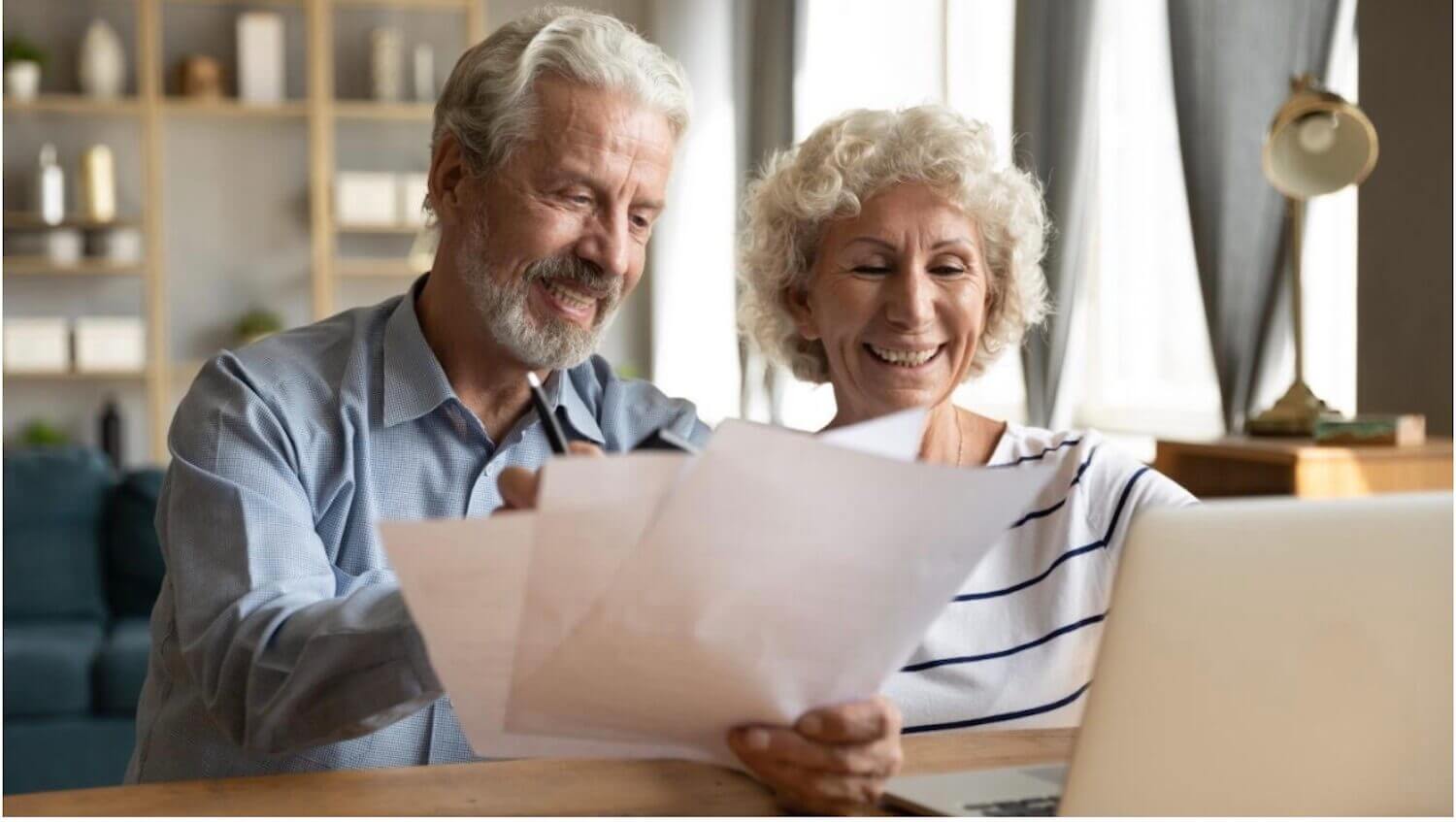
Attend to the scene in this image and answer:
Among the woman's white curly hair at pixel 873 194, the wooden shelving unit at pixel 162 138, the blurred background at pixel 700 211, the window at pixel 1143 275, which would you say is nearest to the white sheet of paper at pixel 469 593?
the woman's white curly hair at pixel 873 194

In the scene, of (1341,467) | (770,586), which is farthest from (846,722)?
(1341,467)

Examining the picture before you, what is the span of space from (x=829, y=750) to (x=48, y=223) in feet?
21.7

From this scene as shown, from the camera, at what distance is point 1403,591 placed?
2.75ft

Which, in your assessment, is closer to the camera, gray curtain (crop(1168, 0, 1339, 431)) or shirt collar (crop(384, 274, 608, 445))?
shirt collar (crop(384, 274, 608, 445))

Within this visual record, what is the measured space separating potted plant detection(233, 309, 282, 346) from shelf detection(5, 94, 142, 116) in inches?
41.7

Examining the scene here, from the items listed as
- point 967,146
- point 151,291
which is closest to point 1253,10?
point 967,146

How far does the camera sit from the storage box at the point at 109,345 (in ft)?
22.1

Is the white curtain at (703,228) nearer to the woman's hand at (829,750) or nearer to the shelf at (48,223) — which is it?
the shelf at (48,223)

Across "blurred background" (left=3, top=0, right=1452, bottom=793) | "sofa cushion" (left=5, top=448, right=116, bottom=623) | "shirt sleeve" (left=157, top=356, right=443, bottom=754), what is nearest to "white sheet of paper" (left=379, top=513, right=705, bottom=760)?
"shirt sleeve" (left=157, top=356, right=443, bottom=754)

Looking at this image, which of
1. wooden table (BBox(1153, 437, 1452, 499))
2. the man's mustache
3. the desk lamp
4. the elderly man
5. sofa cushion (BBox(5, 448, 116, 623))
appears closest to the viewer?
the elderly man

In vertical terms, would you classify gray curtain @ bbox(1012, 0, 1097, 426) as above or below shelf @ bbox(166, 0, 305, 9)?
below

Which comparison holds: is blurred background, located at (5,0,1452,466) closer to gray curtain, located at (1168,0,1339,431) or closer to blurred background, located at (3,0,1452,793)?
blurred background, located at (3,0,1452,793)

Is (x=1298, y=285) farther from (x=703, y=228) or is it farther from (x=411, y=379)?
(x=703, y=228)

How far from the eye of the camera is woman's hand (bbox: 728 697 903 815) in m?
→ 0.92
